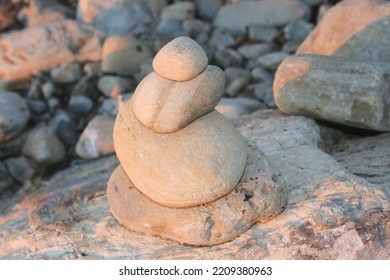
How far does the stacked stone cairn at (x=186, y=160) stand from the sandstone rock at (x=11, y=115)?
3.50 metres

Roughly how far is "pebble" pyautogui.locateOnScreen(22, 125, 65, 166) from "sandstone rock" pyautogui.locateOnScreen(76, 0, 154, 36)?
2.66 m

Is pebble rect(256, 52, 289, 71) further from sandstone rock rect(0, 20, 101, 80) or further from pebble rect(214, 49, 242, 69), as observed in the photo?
sandstone rock rect(0, 20, 101, 80)

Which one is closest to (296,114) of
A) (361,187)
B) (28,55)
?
(361,187)

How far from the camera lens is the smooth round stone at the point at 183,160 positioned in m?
3.27

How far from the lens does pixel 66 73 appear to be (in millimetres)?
7625

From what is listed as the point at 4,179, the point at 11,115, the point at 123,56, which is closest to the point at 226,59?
the point at 123,56

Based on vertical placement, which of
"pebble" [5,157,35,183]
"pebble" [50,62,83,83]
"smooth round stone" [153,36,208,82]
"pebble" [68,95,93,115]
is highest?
"smooth round stone" [153,36,208,82]

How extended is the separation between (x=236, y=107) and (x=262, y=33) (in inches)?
97.4

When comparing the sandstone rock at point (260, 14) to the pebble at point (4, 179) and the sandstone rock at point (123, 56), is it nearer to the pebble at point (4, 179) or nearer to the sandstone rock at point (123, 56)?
the sandstone rock at point (123, 56)

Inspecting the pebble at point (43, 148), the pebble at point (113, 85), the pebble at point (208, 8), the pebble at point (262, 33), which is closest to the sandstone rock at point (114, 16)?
the pebble at point (208, 8)

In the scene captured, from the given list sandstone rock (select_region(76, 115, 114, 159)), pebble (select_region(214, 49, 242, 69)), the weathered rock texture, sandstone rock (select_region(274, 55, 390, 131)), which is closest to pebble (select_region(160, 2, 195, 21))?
pebble (select_region(214, 49, 242, 69))

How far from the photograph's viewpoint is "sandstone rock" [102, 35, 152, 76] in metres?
7.45

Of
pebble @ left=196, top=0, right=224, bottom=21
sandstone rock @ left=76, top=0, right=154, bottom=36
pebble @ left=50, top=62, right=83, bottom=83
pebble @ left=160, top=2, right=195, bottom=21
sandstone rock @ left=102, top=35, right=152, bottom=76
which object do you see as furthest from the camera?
pebble @ left=196, top=0, right=224, bottom=21
